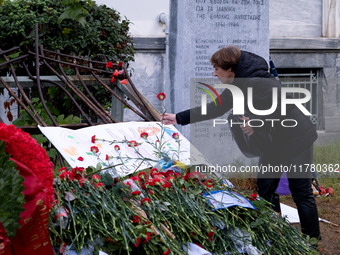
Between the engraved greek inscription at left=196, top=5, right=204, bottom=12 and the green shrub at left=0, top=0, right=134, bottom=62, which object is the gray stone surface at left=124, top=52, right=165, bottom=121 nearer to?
the engraved greek inscription at left=196, top=5, right=204, bottom=12

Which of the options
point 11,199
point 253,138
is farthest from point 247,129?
point 11,199

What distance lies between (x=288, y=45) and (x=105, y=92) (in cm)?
446

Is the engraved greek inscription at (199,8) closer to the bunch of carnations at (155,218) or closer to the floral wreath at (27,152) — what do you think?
the bunch of carnations at (155,218)

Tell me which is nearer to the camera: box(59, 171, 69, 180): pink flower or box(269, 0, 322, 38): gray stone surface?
box(59, 171, 69, 180): pink flower

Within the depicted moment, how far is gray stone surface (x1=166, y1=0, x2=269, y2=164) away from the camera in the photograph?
6211 millimetres

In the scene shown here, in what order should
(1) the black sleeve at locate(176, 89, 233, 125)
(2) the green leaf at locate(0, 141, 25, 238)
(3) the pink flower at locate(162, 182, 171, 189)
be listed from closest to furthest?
(2) the green leaf at locate(0, 141, 25, 238) < (3) the pink flower at locate(162, 182, 171, 189) < (1) the black sleeve at locate(176, 89, 233, 125)

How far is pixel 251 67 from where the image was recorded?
12.4 feet

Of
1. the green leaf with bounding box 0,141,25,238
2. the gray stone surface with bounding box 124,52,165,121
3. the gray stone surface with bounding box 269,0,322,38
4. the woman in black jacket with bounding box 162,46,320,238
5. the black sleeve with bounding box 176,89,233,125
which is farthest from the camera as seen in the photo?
the gray stone surface with bounding box 269,0,322,38

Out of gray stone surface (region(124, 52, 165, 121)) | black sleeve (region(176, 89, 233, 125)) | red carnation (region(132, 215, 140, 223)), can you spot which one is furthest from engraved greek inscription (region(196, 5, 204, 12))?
red carnation (region(132, 215, 140, 223))

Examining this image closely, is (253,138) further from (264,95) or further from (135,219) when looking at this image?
(135,219)

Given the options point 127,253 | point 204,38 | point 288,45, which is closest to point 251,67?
point 127,253

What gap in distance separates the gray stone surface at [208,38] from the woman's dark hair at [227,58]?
7.68 feet

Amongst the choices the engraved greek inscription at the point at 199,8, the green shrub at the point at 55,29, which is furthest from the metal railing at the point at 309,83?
the green shrub at the point at 55,29

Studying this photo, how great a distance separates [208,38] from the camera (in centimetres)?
626
